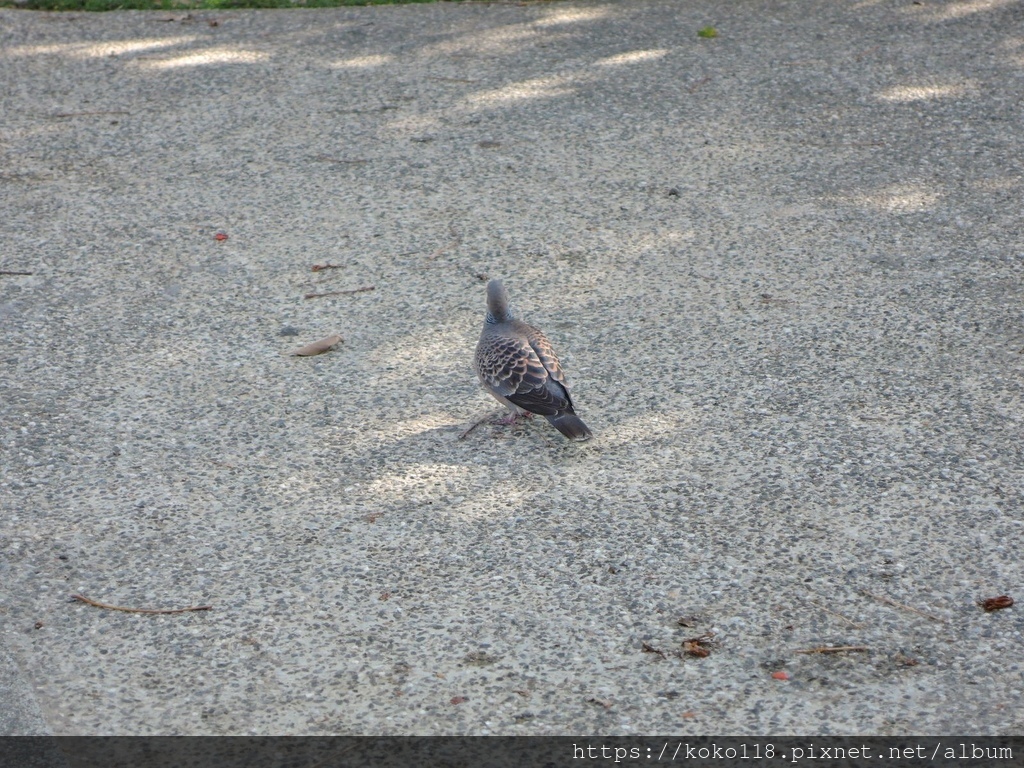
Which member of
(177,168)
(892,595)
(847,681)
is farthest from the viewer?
(177,168)

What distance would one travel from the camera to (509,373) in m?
4.07

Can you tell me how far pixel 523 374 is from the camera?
13.2ft

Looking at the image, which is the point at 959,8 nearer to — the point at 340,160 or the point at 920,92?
the point at 920,92

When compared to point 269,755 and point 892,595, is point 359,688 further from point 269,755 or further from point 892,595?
point 892,595

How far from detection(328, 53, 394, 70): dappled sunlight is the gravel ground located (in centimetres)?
6

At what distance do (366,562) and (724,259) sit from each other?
255 centimetres

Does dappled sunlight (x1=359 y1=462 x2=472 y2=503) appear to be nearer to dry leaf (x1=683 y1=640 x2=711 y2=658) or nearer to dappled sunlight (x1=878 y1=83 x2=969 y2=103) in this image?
dry leaf (x1=683 y1=640 x2=711 y2=658)

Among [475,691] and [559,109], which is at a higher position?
[559,109]

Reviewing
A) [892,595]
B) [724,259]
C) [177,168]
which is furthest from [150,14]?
[892,595]

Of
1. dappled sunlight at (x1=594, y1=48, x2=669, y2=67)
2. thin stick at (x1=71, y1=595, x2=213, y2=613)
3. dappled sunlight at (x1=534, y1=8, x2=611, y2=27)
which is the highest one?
dappled sunlight at (x1=534, y1=8, x2=611, y2=27)

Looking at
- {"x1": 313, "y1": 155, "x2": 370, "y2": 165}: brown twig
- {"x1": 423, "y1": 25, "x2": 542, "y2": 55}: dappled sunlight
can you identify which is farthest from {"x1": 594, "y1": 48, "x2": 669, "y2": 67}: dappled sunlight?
{"x1": 313, "y1": 155, "x2": 370, "y2": 165}: brown twig

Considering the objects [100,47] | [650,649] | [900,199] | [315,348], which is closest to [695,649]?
[650,649]

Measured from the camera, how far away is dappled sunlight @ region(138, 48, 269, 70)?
7363 millimetres

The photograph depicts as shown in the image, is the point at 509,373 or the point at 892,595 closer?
the point at 892,595
